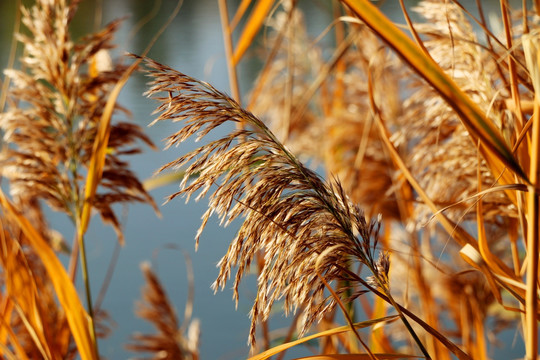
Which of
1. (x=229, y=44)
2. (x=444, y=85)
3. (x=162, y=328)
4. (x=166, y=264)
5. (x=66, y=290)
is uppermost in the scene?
(x=229, y=44)

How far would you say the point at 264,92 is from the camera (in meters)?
Result: 3.18

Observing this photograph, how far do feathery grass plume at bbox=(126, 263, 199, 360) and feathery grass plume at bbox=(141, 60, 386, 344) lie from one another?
43.3 inches

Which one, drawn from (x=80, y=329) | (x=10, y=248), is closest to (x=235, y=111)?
(x=80, y=329)

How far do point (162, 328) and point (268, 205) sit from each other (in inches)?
46.8

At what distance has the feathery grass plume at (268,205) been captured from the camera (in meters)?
0.62

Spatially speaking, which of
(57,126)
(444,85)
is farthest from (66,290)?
(444,85)

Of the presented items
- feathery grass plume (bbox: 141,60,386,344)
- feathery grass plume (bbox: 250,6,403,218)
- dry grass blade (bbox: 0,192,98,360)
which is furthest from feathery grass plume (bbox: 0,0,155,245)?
feathery grass plume (bbox: 250,6,403,218)

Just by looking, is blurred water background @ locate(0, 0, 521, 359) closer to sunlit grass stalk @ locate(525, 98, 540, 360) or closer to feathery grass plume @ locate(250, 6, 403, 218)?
feathery grass plume @ locate(250, 6, 403, 218)

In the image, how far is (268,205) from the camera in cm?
63

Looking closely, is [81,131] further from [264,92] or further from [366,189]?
[264,92]

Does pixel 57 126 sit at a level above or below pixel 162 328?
above

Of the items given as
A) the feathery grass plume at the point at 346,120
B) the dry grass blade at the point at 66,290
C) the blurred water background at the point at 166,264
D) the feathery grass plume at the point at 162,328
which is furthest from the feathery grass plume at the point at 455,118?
the blurred water background at the point at 166,264

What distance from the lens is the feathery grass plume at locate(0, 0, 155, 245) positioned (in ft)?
3.61

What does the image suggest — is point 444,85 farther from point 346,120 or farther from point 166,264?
point 166,264
